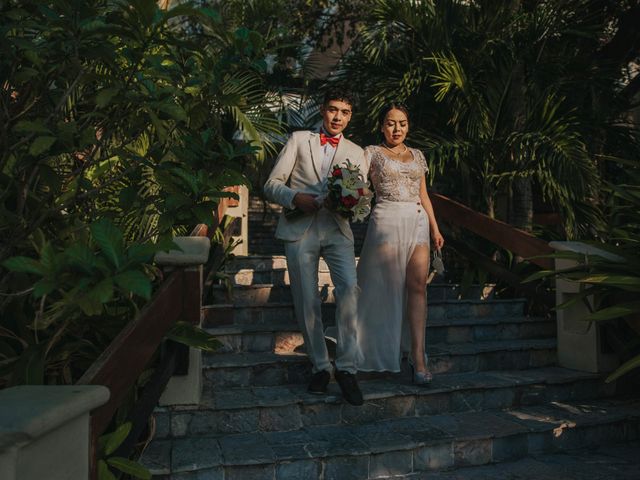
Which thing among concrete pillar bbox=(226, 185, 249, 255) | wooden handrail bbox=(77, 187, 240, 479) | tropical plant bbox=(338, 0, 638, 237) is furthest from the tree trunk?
wooden handrail bbox=(77, 187, 240, 479)

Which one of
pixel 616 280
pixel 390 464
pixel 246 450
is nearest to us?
pixel 246 450

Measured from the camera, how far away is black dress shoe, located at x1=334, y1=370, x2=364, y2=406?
13.8 feet

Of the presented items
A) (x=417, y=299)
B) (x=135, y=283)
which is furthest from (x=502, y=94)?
(x=135, y=283)

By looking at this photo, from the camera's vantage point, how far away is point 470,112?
7.04m

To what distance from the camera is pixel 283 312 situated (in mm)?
5793

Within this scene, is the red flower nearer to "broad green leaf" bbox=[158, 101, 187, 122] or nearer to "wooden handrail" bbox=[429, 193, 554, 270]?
"broad green leaf" bbox=[158, 101, 187, 122]

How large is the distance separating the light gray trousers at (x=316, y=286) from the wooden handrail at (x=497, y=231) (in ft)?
6.92

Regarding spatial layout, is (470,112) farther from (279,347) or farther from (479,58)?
(279,347)

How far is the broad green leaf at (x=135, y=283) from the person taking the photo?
1649mm

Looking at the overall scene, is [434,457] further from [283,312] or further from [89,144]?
[89,144]

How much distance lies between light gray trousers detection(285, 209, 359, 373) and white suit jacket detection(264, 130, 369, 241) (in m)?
0.07

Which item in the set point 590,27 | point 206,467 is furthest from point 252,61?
point 590,27

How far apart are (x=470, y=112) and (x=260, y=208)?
25.1 ft

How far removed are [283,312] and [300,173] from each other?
1747 millimetres
